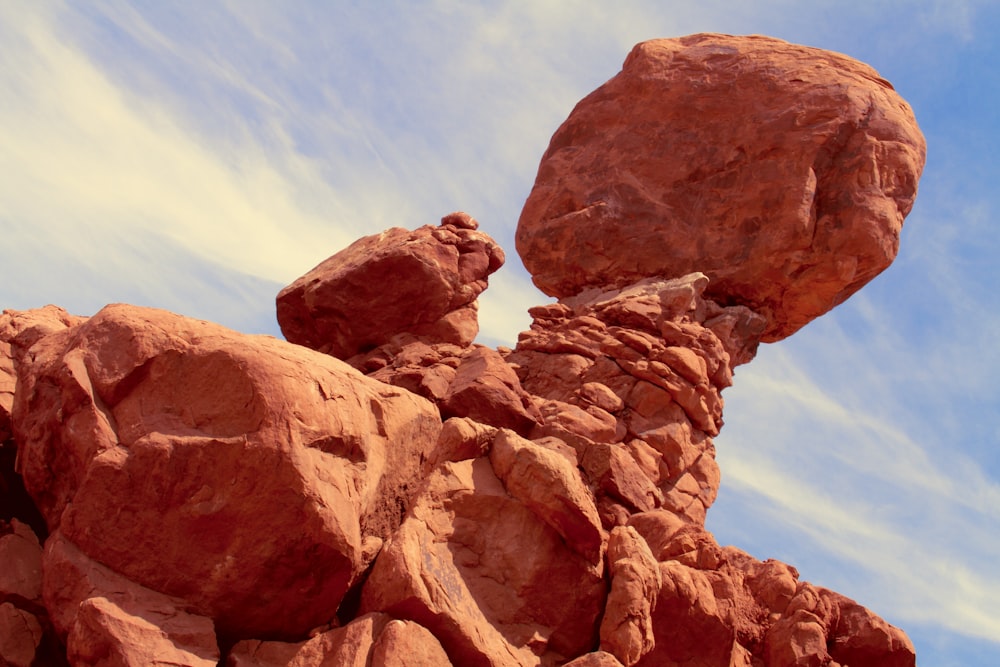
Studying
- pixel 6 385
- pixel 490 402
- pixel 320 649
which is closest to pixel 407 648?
pixel 320 649

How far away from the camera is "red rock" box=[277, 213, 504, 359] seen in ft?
50.0

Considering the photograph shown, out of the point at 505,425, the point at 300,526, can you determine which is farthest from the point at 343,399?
the point at 505,425

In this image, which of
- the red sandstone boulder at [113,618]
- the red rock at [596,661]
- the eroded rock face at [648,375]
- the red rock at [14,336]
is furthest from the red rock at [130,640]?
the eroded rock face at [648,375]

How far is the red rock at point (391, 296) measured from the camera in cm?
1523

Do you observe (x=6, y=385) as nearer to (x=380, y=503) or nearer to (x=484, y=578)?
(x=380, y=503)

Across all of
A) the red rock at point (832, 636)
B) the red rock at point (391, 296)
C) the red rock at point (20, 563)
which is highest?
the red rock at point (391, 296)

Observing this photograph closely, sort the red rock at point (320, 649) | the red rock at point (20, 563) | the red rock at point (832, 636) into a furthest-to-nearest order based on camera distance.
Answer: the red rock at point (832, 636), the red rock at point (20, 563), the red rock at point (320, 649)

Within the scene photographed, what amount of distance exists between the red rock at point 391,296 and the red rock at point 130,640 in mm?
7499

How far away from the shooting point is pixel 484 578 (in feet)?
30.2

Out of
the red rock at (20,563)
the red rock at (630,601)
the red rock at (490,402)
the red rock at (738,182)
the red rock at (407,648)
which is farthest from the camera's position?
the red rock at (738,182)

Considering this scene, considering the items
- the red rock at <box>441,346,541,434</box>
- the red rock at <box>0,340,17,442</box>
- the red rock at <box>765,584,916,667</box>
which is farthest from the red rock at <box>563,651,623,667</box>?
the red rock at <box>0,340,17,442</box>

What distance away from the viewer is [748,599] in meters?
11.5

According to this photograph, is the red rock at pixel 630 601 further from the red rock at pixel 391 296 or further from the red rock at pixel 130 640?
the red rock at pixel 391 296

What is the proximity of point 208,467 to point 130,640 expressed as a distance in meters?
1.44
